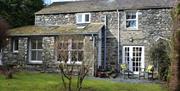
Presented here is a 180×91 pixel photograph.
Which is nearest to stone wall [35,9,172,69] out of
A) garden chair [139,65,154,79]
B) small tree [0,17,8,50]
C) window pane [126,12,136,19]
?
window pane [126,12,136,19]

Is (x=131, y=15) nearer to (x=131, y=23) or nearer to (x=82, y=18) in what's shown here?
(x=131, y=23)

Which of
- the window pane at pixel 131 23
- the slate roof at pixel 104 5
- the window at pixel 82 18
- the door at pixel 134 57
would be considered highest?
the slate roof at pixel 104 5

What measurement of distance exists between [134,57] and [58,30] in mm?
6543

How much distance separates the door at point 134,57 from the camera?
94.0 feet

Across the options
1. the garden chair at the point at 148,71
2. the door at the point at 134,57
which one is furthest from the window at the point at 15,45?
the garden chair at the point at 148,71

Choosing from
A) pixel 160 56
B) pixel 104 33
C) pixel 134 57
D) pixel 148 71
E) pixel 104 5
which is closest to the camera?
pixel 148 71

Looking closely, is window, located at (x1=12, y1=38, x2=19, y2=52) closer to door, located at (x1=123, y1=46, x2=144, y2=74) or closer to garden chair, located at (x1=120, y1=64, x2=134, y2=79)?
door, located at (x1=123, y1=46, x2=144, y2=74)

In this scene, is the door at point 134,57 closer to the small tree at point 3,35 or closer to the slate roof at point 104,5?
the slate roof at point 104,5

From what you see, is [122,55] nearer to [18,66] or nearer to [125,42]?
[125,42]

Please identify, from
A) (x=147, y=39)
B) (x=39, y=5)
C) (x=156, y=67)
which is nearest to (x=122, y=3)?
(x=147, y=39)

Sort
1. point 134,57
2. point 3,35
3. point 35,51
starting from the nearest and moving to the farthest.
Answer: point 134,57 < point 3,35 < point 35,51

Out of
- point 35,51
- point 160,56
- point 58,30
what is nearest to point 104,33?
point 58,30

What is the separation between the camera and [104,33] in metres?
30.0

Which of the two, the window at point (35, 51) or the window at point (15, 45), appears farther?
the window at point (15, 45)
